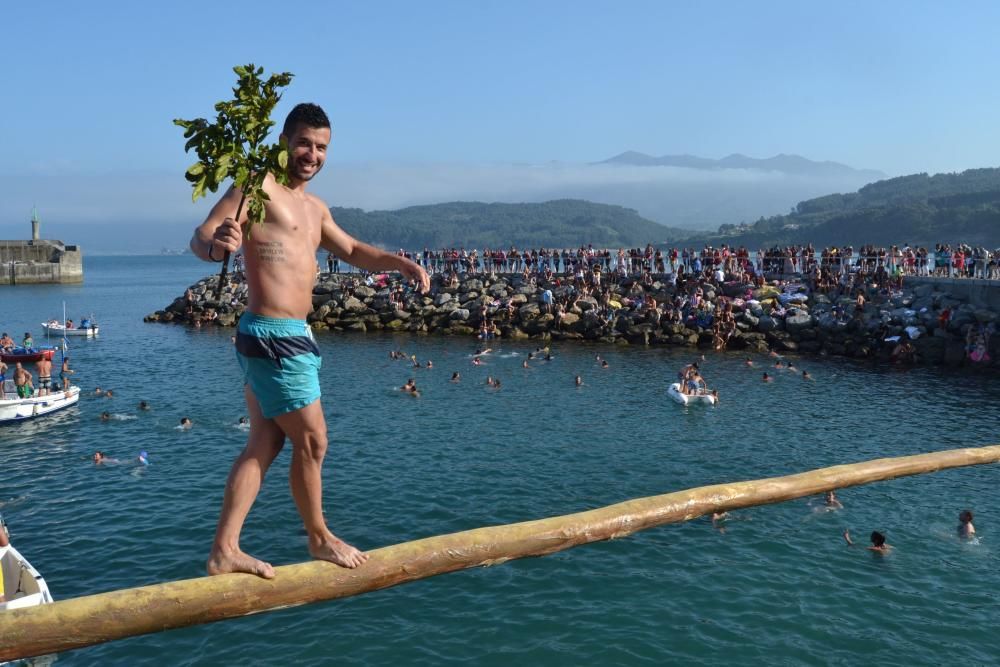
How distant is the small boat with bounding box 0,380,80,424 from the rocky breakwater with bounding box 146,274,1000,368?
19595 mm

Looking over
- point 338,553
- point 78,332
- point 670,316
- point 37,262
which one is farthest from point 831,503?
point 37,262

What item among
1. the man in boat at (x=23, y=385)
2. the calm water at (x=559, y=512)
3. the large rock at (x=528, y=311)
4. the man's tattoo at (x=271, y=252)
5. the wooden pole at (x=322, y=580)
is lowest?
the calm water at (x=559, y=512)

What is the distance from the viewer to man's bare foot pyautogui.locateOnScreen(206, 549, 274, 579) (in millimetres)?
4516

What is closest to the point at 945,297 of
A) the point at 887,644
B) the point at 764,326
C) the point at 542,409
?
the point at 764,326

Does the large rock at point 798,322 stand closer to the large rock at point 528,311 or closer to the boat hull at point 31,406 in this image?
the large rock at point 528,311

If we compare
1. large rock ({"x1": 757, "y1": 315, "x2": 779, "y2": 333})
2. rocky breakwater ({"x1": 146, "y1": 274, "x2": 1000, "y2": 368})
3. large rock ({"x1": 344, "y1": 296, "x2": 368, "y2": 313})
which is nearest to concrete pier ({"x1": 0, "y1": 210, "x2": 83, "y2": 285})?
rocky breakwater ({"x1": 146, "y1": 274, "x2": 1000, "y2": 368})

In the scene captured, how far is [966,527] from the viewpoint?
60.3 ft

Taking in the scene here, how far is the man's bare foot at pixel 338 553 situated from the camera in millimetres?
4730

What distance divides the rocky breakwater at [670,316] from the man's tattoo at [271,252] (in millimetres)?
44163

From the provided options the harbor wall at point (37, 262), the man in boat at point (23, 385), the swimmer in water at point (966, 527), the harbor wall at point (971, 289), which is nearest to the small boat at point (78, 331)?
the man in boat at point (23, 385)

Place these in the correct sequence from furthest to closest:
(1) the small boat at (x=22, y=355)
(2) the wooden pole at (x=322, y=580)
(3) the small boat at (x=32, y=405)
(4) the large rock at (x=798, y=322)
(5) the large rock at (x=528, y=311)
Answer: (5) the large rock at (x=528, y=311) → (4) the large rock at (x=798, y=322) → (1) the small boat at (x=22, y=355) → (3) the small boat at (x=32, y=405) → (2) the wooden pole at (x=322, y=580)

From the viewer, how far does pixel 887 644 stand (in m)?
13.8

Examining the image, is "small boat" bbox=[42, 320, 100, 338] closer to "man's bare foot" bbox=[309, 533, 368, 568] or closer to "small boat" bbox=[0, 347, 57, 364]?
"small boat" bbox=[0, 347, 57, 364]

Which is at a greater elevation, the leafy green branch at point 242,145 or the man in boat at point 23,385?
the leafy green branch at point 242,145
